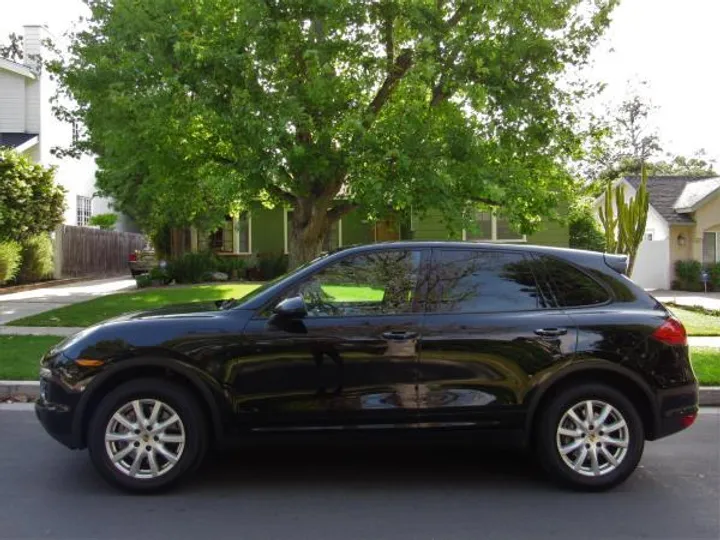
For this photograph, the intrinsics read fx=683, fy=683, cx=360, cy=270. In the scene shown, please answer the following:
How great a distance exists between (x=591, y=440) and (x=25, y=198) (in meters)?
18.2

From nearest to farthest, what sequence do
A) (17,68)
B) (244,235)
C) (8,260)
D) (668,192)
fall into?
(8,260)
(17,68)
(244,235)
(668,192)

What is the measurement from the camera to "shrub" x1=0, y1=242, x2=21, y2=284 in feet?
59.1

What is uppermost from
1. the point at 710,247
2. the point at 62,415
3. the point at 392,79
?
the point at 392,79

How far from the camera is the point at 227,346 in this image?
4.63 metres

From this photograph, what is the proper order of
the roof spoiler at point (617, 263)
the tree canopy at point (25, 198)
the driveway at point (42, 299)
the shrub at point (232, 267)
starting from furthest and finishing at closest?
the shrub at point (232, 267) → the tree canopy at point (25, 198) → the driveway at point (42, 299) → the roof spoiler at point (617, 263)

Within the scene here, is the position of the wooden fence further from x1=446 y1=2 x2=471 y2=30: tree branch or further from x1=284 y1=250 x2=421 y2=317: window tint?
x1=284 y1=250 x2=421 y2=317: window tint

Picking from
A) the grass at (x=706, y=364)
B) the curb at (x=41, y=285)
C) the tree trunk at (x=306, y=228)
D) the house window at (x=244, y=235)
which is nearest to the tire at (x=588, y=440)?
the grass at (x=706, y=364)

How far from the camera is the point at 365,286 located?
16.1ft

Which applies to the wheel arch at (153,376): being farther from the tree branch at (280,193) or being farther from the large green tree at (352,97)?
the tree branch at (280,193)

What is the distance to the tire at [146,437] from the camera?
4594 millimetres

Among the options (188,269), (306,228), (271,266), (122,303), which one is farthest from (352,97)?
(271,266)

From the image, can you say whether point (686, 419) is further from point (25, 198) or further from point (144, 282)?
point (25, 198)

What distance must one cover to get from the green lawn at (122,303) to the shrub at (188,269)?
210 cm

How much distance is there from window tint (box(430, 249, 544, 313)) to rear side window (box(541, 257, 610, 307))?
15cm
